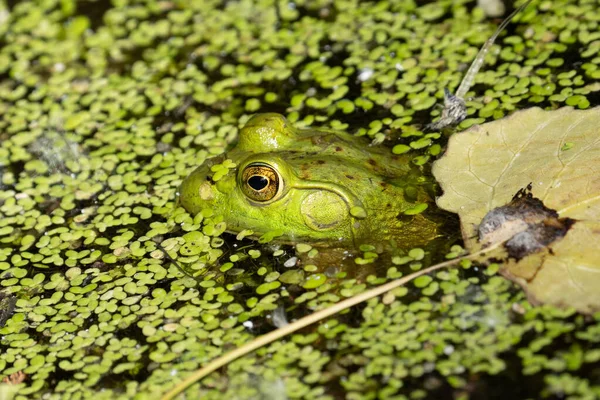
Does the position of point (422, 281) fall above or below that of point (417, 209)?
below

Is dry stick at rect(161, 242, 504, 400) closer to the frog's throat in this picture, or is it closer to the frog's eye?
the frog's throat

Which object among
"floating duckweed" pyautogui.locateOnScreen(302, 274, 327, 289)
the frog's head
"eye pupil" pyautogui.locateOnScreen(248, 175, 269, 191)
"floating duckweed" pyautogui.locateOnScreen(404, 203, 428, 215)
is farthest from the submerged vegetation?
"eye pupil" pyautogui.locateOnScreen(248, 175, 269, 191)

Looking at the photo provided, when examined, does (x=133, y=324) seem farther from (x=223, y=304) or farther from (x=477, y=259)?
(x=477, y=259)

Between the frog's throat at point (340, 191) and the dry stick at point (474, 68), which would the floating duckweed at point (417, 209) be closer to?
the frog's throat at point (340, 191)

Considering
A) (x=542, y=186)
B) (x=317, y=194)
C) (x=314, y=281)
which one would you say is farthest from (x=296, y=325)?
(x=542, y=186)

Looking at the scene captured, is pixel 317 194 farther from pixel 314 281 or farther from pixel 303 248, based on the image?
pixel 314 281

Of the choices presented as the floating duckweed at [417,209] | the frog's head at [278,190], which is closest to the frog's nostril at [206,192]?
the frog's head at [278,190]
